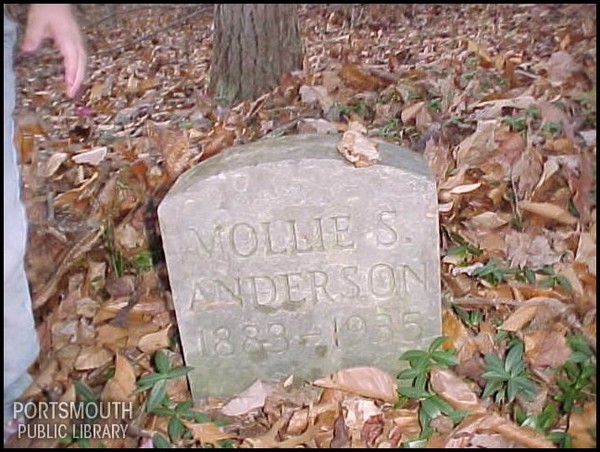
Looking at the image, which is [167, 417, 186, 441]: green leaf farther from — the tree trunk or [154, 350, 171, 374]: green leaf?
the tree trunk

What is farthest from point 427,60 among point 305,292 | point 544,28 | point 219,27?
point 305,292

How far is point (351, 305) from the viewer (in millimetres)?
2193

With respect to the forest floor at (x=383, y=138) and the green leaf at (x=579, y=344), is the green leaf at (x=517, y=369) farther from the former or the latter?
the green leaf at (x=579, y=344)

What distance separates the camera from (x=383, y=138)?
141 inches

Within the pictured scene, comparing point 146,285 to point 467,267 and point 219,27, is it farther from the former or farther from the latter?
point 219,27

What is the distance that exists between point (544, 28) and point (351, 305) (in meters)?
3.03

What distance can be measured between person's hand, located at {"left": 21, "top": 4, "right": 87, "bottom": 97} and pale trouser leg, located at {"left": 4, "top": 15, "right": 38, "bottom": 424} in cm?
16

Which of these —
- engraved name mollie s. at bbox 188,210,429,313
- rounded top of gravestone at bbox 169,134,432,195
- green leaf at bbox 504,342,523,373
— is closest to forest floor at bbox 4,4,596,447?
green leaf at bbox 504,342,523,373

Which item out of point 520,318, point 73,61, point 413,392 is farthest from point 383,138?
point 73,61

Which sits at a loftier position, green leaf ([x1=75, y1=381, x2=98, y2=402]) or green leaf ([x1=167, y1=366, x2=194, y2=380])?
green leaf ([x1=167, y1=366, x2=194, y2=380])

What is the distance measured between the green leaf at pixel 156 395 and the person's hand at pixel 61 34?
3.02 feet

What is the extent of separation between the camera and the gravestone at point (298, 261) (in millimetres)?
2000

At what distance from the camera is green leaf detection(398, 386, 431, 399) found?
2211 mm

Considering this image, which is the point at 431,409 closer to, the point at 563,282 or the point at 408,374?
the point at 408,374
